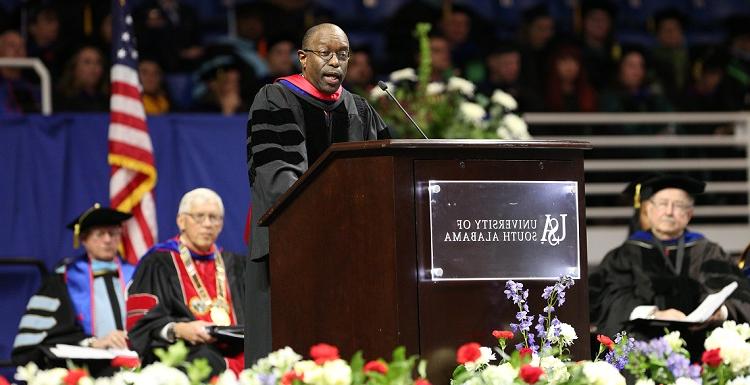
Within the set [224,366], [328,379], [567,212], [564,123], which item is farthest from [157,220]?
[328,379]

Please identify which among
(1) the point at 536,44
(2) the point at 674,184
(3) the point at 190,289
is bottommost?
(3) the point at 190,289

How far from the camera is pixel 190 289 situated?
22.6 ft

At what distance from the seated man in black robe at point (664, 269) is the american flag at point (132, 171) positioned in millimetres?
2602

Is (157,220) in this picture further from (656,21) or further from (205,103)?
(656,21)

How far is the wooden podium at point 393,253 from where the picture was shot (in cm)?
353

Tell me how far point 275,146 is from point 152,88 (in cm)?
515

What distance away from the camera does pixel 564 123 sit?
10.2 metres

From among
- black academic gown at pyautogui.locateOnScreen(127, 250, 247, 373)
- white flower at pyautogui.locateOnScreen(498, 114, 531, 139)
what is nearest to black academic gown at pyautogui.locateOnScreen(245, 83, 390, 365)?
black academic gown at pyautogui.locateOnScreen(127, 250, 247, 373)

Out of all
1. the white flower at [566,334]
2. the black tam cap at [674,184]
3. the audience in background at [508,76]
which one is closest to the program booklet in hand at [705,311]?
the black tam cap at [674,184]

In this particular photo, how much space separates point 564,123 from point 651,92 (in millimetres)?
895

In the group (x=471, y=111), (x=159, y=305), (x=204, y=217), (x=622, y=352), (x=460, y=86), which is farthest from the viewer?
(x=460, y=86)

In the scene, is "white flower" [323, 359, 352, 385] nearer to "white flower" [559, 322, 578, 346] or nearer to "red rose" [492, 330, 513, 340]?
"red rose" [492, 330, 513, 340]

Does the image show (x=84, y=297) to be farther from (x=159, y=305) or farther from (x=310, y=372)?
(x=310, y=372)

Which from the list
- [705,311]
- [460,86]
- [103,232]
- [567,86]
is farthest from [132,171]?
[567,86]
